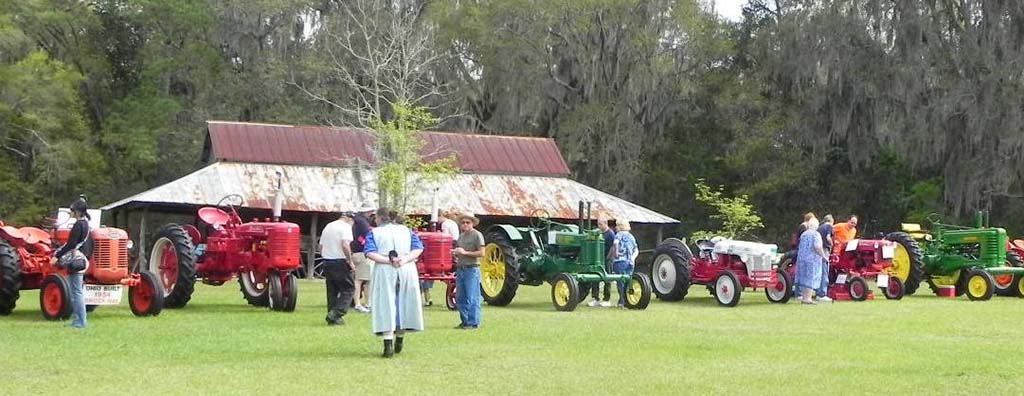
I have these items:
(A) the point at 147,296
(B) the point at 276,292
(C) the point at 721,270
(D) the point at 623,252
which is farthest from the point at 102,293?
(C) the point at 721,270

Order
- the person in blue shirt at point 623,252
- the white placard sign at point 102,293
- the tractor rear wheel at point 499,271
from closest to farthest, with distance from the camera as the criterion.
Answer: the white placard sign at point 102,293 < the tractor rear wheel at point 499,271 < the person in blue shirt at point 623,252

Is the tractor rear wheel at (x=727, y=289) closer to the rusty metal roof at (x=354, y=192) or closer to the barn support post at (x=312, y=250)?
the rusty metal roof at (x=354, y=192)

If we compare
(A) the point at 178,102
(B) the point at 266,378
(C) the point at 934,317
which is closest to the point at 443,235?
(C) the point at 934,317

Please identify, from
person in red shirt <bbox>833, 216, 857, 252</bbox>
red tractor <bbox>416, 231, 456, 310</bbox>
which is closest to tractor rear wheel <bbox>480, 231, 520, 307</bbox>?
red tractor <bbox>416, 231, 456, 310</bbox>

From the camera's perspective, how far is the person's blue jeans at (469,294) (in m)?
13.7

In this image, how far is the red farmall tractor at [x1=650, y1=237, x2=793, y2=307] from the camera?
1931 cm

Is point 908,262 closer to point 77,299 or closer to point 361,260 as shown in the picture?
point 361,260

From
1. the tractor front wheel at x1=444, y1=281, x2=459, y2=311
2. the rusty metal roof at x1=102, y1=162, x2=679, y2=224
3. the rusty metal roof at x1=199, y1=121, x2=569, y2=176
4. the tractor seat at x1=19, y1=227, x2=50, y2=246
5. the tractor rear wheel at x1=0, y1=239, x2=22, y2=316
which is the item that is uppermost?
the rusty metal roof at x1=199, y1=121, x2=569, y2=176

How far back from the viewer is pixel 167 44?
47.6m

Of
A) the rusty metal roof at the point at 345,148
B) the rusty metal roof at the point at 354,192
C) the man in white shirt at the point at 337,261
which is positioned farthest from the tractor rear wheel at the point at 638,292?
the rusty metal roof at the point at 345,148

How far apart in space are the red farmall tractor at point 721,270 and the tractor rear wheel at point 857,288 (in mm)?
1332

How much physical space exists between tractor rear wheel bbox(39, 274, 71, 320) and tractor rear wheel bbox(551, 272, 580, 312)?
20.3 ft

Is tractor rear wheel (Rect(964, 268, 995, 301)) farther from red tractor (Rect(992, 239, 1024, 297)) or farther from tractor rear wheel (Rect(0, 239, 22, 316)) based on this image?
tractor rear wheel (Rect(0, 239, 22, 316))

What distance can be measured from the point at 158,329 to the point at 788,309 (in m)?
8.68
